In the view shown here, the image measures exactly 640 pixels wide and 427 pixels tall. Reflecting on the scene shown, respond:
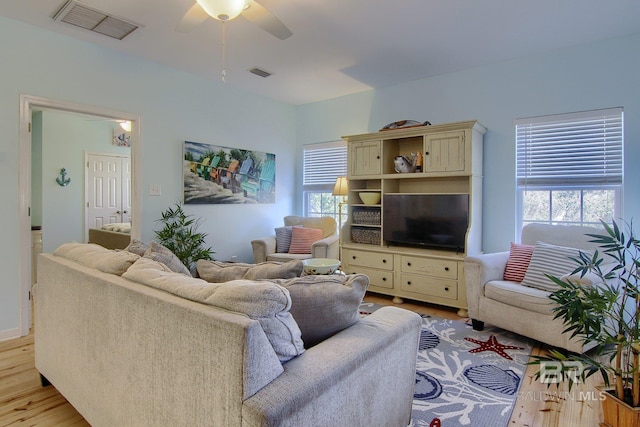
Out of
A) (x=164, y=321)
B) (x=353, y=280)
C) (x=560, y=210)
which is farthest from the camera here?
(x=560, y=210)

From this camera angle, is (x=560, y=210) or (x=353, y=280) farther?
(x=560, y=210)

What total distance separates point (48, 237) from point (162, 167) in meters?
3.02

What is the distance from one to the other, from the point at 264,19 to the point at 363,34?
1.21m

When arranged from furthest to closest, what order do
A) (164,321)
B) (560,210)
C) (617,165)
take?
(560,210)
(617,165)
(164,321)

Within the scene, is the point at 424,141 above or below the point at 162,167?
above

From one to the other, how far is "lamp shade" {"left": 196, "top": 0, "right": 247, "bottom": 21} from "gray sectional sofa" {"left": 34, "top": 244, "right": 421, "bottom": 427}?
1.47 metres

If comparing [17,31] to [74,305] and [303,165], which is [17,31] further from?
[303,165]

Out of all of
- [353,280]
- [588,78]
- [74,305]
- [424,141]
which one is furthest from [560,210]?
[74,305]

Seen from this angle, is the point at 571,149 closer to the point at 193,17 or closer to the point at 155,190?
the point at 193,17

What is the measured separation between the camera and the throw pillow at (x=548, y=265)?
9.05 feet

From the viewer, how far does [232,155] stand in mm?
4621

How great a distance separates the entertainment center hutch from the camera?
359 centimetres

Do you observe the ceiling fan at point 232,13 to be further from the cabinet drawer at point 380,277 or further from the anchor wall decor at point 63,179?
the anchor wall decor at point 63,179

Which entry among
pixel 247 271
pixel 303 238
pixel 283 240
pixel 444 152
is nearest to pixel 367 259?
pixel 303 238
